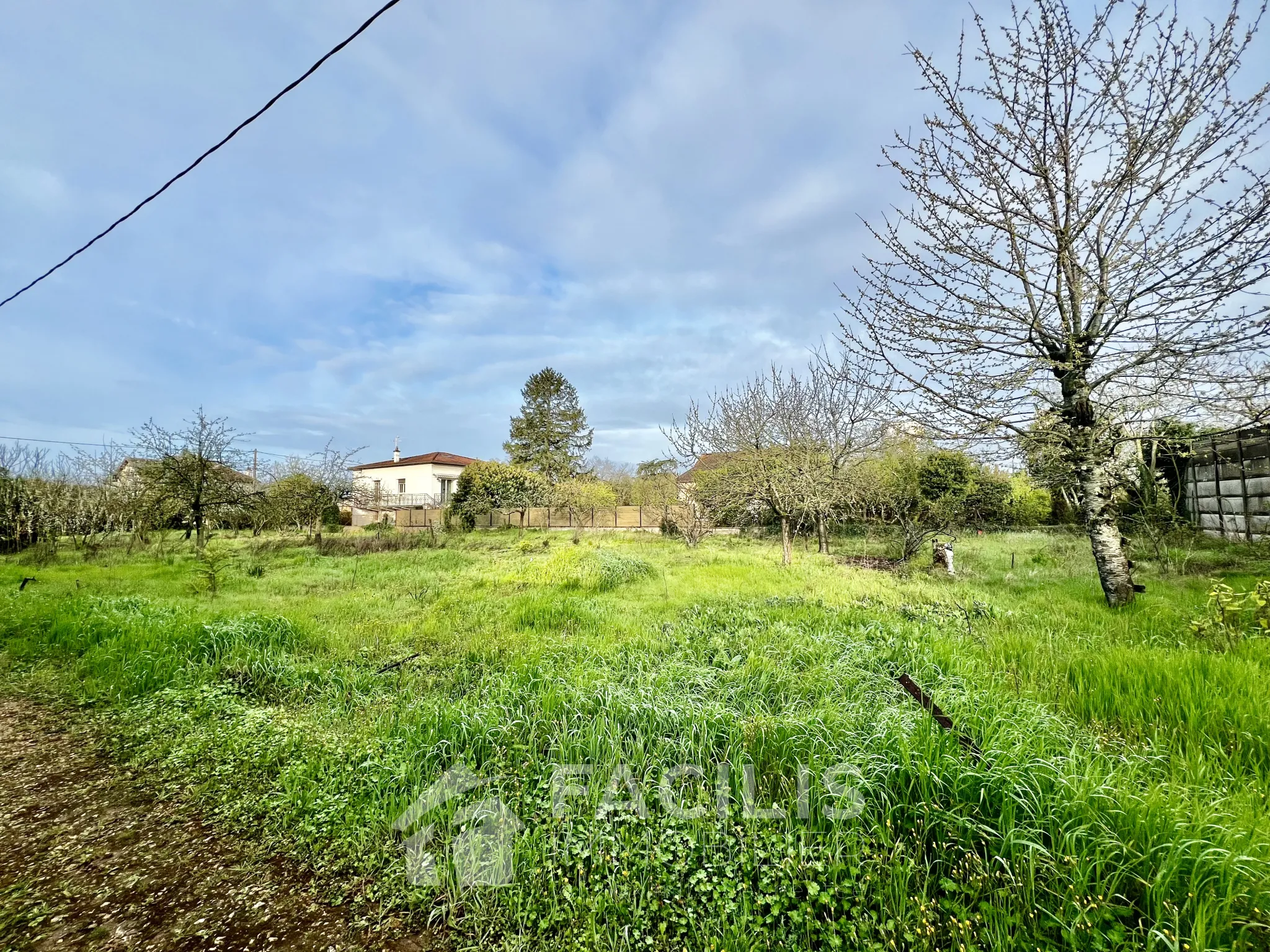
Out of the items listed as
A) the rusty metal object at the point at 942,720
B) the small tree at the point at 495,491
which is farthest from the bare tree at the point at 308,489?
the rusty metal object at the point at 942,720

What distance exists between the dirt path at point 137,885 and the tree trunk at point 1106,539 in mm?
7309

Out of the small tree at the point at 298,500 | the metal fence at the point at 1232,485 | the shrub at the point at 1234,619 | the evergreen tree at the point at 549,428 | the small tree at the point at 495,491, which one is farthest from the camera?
the evergreen tree at the point at 549,428

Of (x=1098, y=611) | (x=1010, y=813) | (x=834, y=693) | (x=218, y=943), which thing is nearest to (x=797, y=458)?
(x=1098, y=611)

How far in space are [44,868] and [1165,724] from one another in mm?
5916

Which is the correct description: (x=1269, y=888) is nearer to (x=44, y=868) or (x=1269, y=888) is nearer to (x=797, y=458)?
(x=44, y=868)

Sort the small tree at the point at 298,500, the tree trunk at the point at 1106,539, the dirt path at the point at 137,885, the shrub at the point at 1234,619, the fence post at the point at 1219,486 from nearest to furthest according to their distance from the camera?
1. the dirt path at the point at 137,885
2. the shrub at the point at 1234,619
3. the tree trunk at the point at 1106,539
4. the fence post at the point at 1219,486
5. the small tree at the point at 298,500

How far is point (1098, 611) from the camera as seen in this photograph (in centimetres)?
543

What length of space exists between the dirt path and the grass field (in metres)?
0.16

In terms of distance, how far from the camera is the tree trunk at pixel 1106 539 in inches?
220

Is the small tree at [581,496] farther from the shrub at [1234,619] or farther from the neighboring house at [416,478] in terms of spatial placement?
the shrub at [1234,619]

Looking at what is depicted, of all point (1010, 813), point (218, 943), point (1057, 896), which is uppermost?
point (1010, 813)

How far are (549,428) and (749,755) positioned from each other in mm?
34499

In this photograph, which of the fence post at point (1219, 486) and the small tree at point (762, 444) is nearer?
the fence post at point (1219, 486)

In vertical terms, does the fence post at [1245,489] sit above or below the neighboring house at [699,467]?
below
